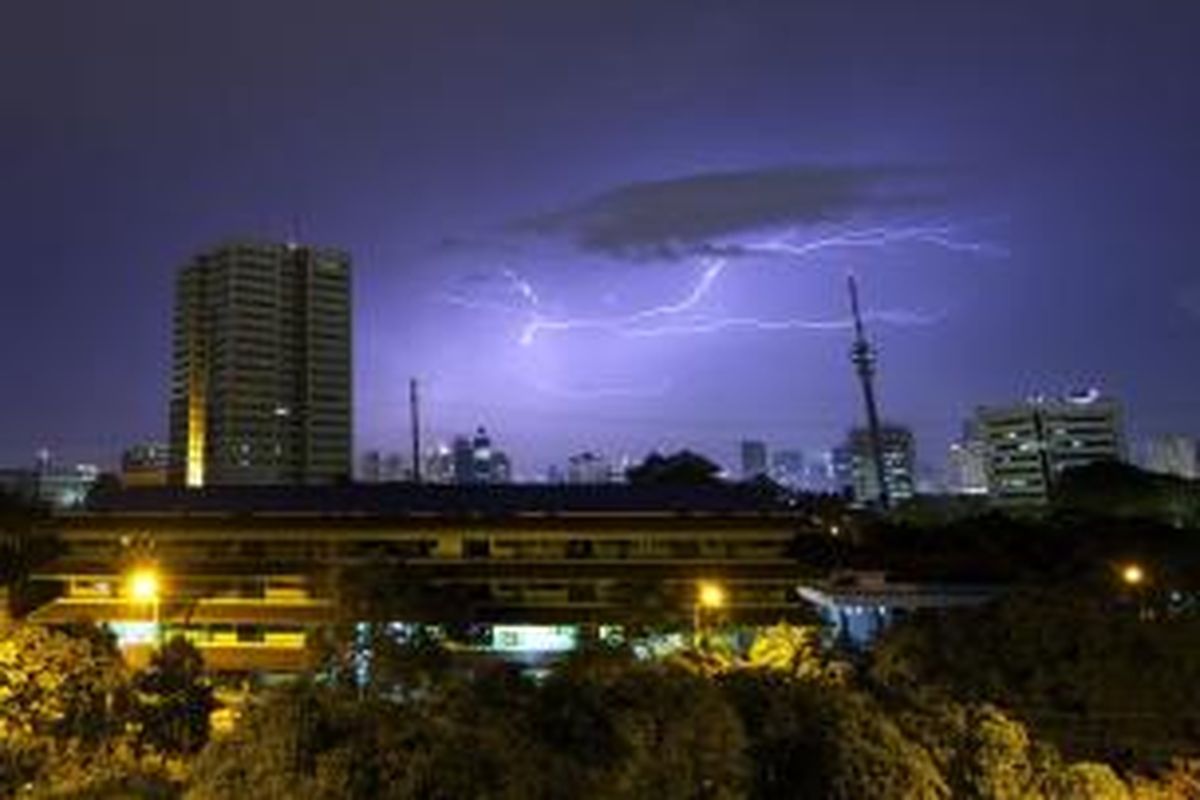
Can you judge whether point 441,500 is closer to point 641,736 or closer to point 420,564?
point 420,564

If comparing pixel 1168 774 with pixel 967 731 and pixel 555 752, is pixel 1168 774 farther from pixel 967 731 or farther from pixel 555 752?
pixel 555 752

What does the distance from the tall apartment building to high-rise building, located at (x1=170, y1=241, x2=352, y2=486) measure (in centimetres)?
8633

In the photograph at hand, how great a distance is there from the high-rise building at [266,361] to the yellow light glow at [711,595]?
3455 inches

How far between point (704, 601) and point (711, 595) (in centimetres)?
33

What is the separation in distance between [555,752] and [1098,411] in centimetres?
16700

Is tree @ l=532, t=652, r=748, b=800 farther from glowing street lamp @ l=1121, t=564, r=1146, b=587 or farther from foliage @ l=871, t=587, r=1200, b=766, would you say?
→ glowing street lamp @ l=1121, t=564, r=1146, b=587

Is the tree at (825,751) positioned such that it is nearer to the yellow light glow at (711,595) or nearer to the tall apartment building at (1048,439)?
the yellow light glow at (711,595)

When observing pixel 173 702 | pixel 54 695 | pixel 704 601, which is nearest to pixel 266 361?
pixel 704 601

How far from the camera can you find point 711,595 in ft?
148

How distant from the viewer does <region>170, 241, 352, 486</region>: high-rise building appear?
440 ft

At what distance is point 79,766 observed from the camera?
16.2m

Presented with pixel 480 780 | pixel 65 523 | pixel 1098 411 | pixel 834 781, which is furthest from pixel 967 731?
pixel 1098 411

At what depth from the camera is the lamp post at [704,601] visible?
43281 mm

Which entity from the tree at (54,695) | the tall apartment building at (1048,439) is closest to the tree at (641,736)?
the tree at (54,695)
